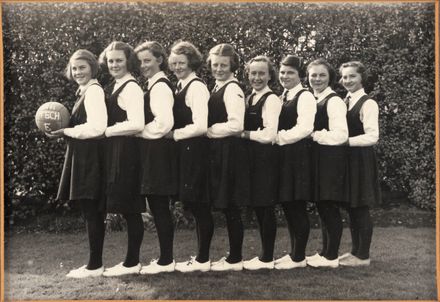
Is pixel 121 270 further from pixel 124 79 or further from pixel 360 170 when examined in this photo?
pixel 360 170

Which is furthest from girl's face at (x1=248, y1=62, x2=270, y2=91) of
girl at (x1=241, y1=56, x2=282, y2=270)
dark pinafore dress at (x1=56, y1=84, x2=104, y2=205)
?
dark pinafore dress at (x1=56, y1=84, x2=104, y2=205)

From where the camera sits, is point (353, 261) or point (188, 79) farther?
point (353, 261)

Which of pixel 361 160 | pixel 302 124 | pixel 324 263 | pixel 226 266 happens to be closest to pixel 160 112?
pixel 302 124

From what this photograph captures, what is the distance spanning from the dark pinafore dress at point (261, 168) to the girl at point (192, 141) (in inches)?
17.7

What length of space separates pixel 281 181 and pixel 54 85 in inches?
131

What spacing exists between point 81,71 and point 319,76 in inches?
89.8

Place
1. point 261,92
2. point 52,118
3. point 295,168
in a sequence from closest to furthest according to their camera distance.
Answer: point 52,118 < point 295,168 < point 261,92

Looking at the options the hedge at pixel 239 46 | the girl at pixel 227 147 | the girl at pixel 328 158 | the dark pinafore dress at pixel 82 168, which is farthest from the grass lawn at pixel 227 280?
the hedge at pixel 239 46

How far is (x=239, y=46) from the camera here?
22.3 ft

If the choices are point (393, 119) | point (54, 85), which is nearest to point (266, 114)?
point (393, 119)

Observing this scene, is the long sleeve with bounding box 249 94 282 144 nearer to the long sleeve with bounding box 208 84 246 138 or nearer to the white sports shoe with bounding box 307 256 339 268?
the long sleeve with bounding box 208 84 246 138

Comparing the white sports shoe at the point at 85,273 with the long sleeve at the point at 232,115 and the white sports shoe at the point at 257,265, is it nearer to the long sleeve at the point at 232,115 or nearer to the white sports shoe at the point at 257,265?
the white sports shoe at the point at 257,265

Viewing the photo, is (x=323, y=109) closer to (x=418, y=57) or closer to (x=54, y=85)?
(x=418, y=57)

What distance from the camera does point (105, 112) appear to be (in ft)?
15.8
